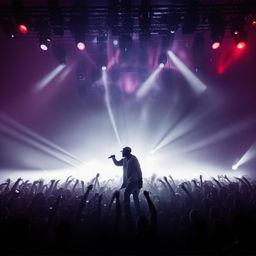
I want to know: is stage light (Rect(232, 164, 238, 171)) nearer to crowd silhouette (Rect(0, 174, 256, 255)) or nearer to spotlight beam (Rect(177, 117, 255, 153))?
spotlight beam (Rect(177, 117, 255, 153))

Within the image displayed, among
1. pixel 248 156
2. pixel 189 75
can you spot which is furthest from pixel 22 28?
pixel 248 156

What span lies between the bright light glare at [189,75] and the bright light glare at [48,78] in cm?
590

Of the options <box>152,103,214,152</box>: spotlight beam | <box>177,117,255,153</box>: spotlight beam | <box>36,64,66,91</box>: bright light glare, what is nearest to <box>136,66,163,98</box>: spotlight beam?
<box>152,103,214,152</box>: spotlight beam

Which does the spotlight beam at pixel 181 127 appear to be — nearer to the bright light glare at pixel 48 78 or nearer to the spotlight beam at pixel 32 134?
the spotlight beam at pixel 32 134

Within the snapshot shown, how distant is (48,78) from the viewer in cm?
1216

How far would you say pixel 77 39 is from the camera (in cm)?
723

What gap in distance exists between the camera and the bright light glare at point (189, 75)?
11.8 meters

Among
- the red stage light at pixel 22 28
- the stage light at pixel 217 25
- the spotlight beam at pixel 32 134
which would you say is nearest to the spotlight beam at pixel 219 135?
the spotlight beam at pixel 32 134

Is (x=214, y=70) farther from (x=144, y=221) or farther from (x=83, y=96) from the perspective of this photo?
(x=144, y=221)

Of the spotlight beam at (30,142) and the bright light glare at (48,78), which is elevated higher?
the bright light glare at (48,78)

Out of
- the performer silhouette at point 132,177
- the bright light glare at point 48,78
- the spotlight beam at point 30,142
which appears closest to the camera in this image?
the performer silhouette at point 132,177

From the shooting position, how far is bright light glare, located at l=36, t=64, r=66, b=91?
12.0 m

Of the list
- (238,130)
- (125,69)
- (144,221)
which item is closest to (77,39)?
(125,69)

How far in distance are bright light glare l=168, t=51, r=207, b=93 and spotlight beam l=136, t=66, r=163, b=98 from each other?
97 cm
